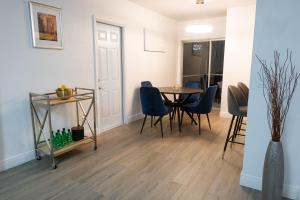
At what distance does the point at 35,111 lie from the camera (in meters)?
2.70

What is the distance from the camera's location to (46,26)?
9.18 feet

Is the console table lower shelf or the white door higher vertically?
the white door

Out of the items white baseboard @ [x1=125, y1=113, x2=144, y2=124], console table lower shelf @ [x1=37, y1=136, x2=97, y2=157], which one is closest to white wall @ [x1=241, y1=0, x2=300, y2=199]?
console table lower shelf @ [x1=37, y1=136, x2=97, y2=157]

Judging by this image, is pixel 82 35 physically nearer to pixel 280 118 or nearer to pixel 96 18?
pixel 96 18

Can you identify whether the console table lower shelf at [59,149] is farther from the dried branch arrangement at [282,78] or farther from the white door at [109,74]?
the dried branch arrangement at [282,78]

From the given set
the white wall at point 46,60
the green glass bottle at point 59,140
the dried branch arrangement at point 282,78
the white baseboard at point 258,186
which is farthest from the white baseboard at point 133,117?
the dried branch arrangement at point 282,78

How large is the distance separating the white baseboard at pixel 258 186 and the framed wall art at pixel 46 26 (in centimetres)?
294

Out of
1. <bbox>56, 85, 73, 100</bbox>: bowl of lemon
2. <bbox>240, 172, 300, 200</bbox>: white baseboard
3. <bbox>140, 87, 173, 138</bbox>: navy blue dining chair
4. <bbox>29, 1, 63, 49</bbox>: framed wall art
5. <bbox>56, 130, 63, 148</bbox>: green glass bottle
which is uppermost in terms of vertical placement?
<bbox>29, 1, 63, 49</bbox>: framed wall art

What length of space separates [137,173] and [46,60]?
1.96 meters

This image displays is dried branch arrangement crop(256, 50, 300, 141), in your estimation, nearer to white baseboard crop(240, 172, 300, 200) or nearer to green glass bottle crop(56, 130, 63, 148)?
white baseboard crop(240, 172, 300, 200)

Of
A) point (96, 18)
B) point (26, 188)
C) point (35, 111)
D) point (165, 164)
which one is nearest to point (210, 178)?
point (165, 164)

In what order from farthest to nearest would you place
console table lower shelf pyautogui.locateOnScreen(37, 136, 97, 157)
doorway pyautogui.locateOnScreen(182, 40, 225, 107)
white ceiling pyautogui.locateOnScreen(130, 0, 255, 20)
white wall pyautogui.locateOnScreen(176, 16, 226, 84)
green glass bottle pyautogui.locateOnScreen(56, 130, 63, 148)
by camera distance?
1. doorway pyautogui.locateOnScreen(182, 40, 225, 107)
2. white wall pyautogui.locateOnScreen(176, 16, 226, 84)
3. white ceiling pyautogui.locateOnScreen(130, 0, 255, 20)
4. green glass bottle pyautogui.locateOnScreen(56, 130, 63, 148)
5. console table lower shelf pyautogui.locateOnScreen(37, 136, 97, 157)

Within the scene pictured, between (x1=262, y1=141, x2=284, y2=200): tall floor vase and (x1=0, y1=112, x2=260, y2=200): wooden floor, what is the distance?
30 cm

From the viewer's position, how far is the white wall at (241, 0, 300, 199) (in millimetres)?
1802
